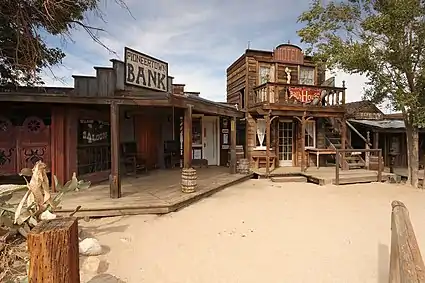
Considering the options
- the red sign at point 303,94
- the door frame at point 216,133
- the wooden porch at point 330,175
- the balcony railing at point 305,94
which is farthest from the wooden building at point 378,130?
the door frame at point 216,133

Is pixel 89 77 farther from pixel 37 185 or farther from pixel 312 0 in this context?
pixel 312 0

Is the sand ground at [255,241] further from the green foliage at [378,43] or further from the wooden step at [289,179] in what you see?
the green foliage at [378,43]

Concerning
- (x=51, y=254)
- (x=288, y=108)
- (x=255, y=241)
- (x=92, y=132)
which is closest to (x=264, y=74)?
(x=288, y=108)

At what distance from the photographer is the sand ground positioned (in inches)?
136

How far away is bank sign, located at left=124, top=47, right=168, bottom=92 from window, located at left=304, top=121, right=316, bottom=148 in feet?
21.3

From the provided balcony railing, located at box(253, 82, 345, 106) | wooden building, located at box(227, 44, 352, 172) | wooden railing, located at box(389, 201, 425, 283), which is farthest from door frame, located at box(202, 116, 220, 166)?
wooden railing, located at box(389, 201, 425, 283)

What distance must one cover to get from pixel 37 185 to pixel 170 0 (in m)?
6.06

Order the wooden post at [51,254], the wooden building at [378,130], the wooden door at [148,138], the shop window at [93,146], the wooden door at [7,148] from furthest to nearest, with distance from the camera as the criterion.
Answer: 1. the wooden building at [378,130]
2. the wooden door at [148,138]
3. the shop window at [93,146]
4. the wooden door at [7,148]
5. the wooden post at [51,254]

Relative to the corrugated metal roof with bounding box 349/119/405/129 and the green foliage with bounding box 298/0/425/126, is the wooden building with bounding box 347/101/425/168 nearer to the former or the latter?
the corrugated metal roof with bounding box 349/119/405/129

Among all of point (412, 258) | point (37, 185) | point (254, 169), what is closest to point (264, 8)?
point (254, 169)

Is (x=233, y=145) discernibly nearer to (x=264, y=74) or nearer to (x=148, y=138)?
(x=148, y=138)

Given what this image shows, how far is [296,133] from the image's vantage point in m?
13.1

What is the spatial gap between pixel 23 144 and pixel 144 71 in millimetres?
3518

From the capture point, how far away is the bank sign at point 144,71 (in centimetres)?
784
